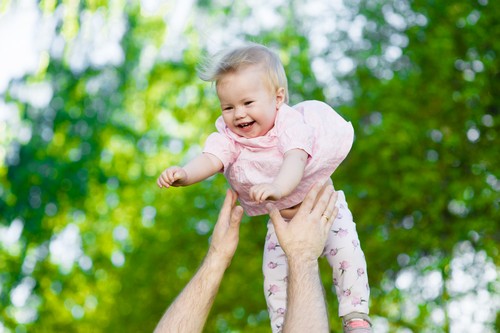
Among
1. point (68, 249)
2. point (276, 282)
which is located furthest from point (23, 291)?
point (276, 282)

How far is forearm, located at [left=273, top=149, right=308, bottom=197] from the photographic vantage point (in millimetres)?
3070

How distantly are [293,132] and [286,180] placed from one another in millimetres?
273

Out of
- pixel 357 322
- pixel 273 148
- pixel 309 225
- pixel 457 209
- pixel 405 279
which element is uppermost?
pixel 273 148

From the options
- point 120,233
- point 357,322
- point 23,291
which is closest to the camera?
point 357,322

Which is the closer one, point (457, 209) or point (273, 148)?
point (273, 148)

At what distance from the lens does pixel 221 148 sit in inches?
134

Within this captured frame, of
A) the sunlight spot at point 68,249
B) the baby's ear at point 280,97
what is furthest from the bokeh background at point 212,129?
the baby's ear at point 280,97

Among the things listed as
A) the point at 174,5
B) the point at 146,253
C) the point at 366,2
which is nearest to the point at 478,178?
the point at 366,2

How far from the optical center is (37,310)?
1944 cm

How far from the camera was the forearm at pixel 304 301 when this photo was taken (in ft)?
10.5

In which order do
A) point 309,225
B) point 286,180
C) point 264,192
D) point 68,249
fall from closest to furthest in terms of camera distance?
point 264,192
point 286,180
point 309,225
point 68,249

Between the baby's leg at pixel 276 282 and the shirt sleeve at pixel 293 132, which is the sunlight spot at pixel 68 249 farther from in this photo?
the shirt sleeve at pixel 293 132

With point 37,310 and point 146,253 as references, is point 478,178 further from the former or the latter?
point 37,310

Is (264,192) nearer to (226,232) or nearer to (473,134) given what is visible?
(226,232)
